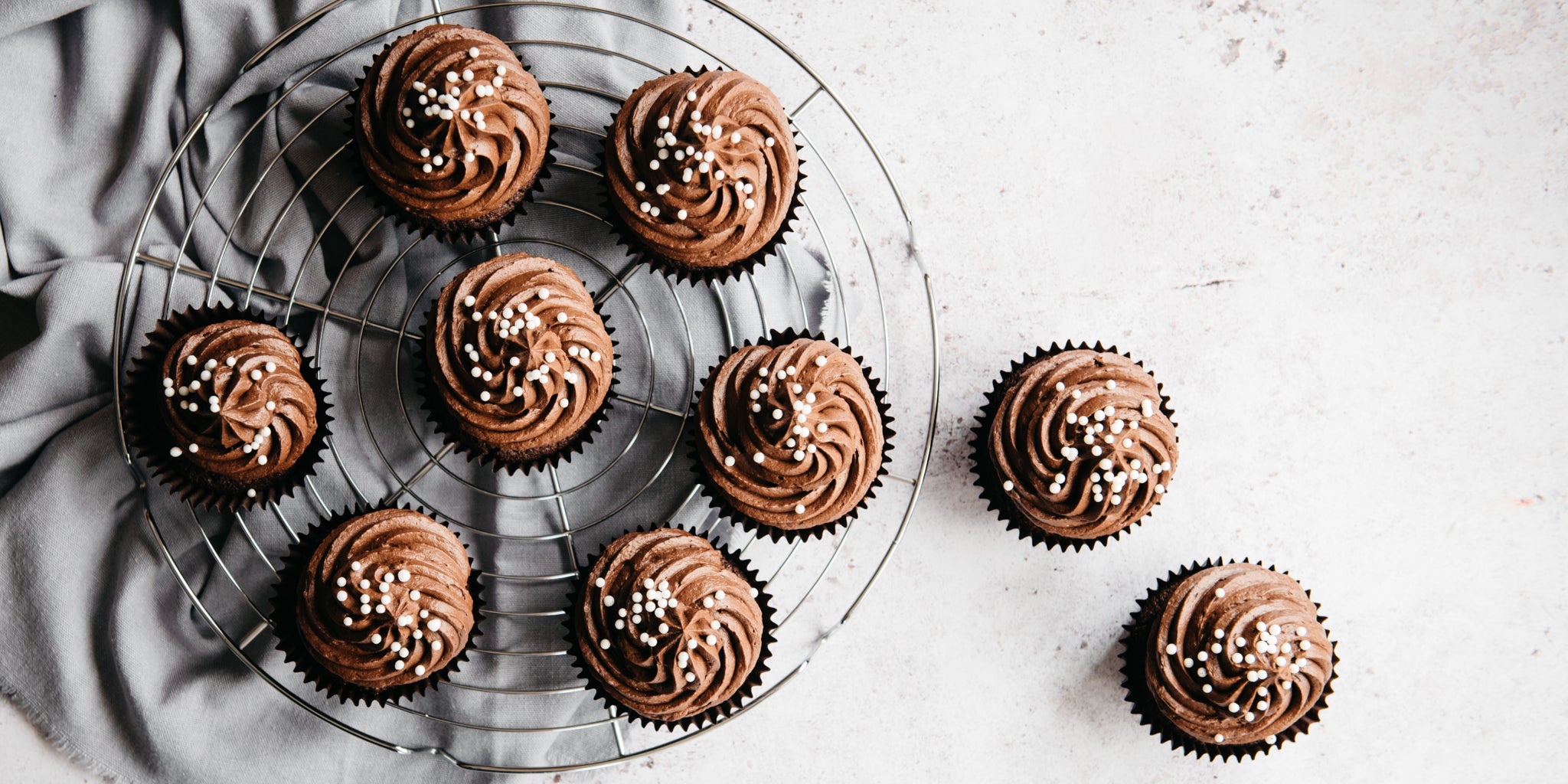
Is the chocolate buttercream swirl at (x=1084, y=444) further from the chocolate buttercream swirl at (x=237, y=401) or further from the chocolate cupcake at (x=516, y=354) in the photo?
the chocolate buttercream swirl at (x=237, y=401)

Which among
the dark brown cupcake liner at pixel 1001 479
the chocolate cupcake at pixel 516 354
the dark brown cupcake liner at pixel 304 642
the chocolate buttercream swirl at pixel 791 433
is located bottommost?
the dark brown cupcake liner at pixel 304 642

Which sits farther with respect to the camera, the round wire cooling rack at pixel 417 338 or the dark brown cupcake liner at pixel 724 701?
the round wire cooling rack at pixel 417 338

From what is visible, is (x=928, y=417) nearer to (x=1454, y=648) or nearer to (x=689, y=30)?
(x=689, y=30)

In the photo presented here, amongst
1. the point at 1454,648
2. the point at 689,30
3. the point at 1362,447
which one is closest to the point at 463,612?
the point at 689,30

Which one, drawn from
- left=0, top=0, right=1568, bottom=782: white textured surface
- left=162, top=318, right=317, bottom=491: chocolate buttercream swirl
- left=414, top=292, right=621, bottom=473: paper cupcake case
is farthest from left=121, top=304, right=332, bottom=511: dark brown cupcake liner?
left=0, top=0, right=1568, bottom=782: white textured surface

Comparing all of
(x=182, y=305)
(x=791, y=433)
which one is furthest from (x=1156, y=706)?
(x=182, y=305)

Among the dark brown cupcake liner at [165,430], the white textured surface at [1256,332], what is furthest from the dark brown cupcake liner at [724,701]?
the dark brown cupcake liner at [165,430]

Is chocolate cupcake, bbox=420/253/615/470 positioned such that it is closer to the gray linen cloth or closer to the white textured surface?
the gray linen cloth
